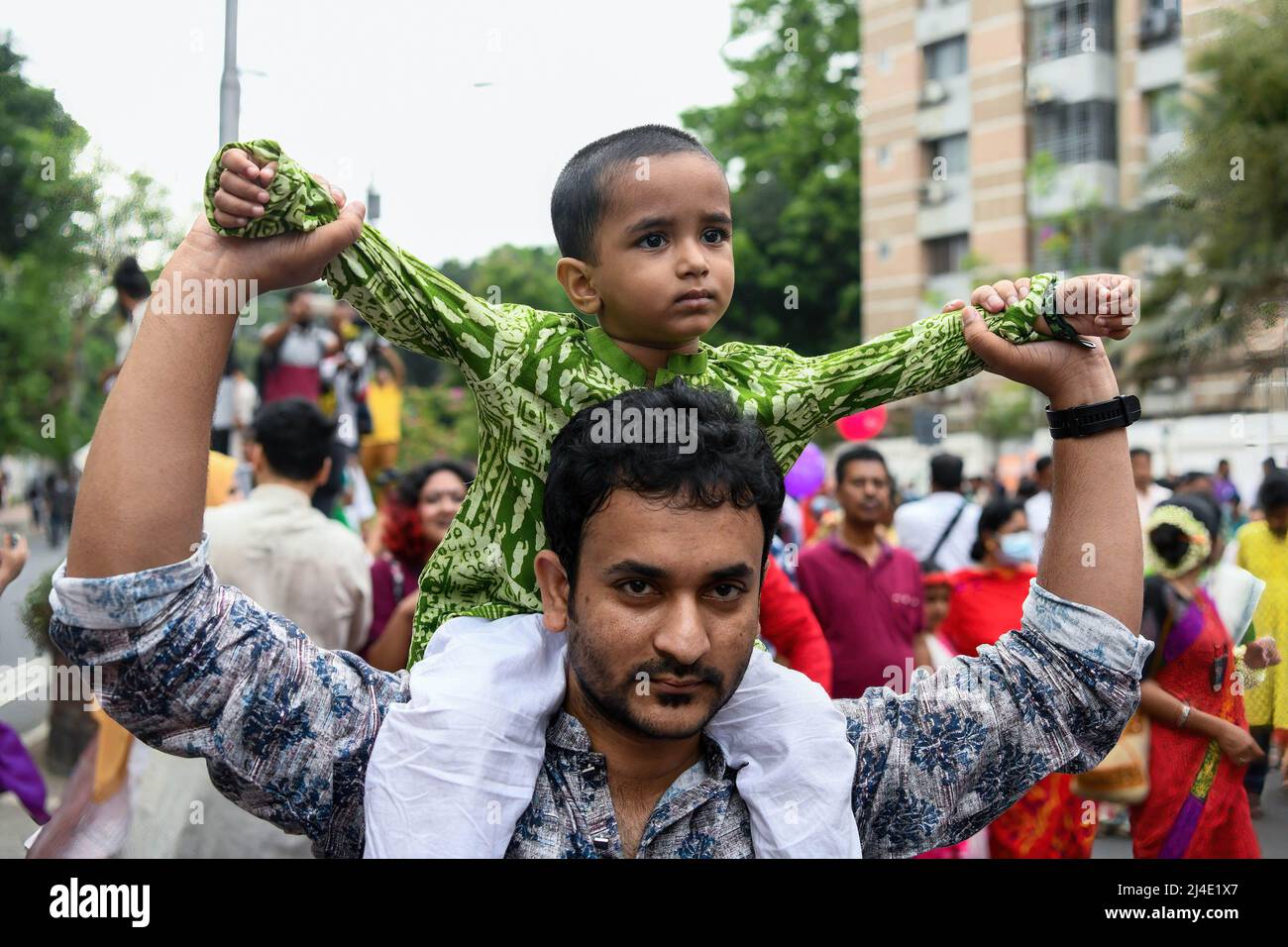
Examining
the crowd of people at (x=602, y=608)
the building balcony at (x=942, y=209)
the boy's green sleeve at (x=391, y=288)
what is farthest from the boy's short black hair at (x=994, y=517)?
the building balcony at (x=942, y=209)

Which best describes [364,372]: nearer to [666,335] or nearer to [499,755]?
[666,335]

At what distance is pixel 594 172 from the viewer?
2723 millimetres

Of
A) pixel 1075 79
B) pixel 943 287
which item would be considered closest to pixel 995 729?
pixel 1075 79

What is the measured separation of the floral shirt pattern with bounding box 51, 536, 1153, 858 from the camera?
1.66m

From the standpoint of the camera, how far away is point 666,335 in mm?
2604

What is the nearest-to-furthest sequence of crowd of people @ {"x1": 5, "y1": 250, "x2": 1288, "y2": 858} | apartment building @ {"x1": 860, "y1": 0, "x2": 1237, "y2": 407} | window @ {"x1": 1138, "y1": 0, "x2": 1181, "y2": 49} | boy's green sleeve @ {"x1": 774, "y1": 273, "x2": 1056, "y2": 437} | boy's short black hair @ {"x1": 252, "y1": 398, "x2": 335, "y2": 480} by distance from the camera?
boy's green sleeve @ {"x1": 774, "y1": 273, "x2": 1056, "y2": 437}, crowd of people @ {"x1": 5, "y1": 250, "x2": 1288, "y2": 858}, boy's short black hair @ {"x1": 252, "y1": 398, "x2": 335, "y2": 480}, window @ {"x1": 1138, "y1": 0, "x2": 1181, "y2": 49}, apartment building @ {"x1": 860, "y1": 0, "x2": 1237, "y2": 407}

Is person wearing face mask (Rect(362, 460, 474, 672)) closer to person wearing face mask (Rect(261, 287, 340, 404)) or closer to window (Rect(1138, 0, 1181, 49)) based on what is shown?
person wearing face mask (Rect(261, 287, 340, 404))

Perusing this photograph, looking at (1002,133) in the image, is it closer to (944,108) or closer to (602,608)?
(944,108)

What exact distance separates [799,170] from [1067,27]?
30.4ft

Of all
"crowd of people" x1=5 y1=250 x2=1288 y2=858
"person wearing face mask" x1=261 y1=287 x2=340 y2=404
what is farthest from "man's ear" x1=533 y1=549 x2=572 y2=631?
"person wearing face mask" x1=261 y1=287 x2=340 y2=404

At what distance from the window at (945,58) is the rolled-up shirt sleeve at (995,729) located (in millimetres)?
35919

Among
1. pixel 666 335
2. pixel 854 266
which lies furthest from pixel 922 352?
pixel 854 266

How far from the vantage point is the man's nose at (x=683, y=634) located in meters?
1.74
